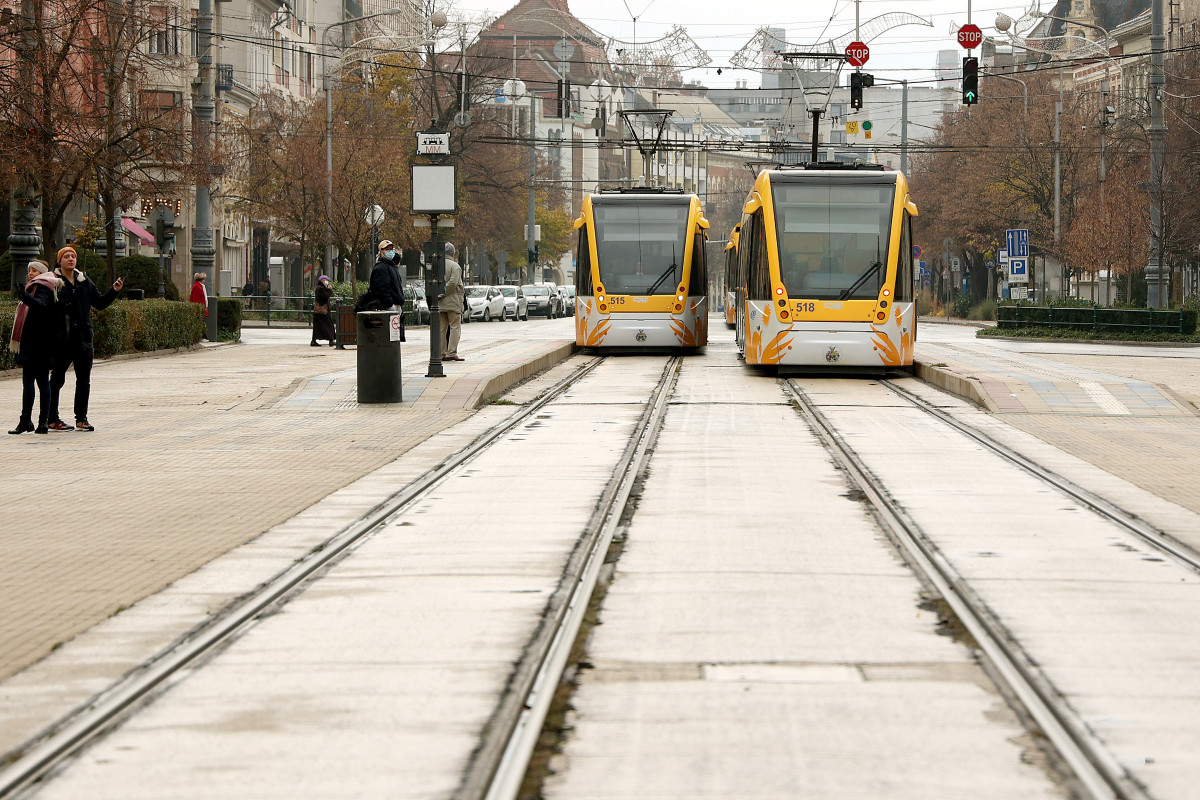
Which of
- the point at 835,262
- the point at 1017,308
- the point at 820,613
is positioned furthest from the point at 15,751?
the point at 1017,308

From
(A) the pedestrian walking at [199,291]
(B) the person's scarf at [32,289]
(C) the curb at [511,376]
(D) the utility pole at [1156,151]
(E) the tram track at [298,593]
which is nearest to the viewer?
(E) the tram track at [298,593]

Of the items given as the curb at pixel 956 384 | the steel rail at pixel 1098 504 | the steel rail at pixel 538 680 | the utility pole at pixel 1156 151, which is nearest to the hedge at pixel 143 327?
the curb at pixel 956 384

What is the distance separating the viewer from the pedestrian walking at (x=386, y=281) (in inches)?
1021

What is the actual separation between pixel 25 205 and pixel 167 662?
2684 cm

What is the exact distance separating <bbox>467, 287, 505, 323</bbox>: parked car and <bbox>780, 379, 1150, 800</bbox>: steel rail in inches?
2107

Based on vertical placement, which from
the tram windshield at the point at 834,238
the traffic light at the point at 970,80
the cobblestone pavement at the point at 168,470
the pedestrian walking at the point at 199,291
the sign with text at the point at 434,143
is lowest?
the cobblestone pavement at the point at 168,470

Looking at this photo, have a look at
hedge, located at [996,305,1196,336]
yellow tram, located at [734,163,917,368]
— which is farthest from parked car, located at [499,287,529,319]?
yellow tram, located at [734,163,917,368]

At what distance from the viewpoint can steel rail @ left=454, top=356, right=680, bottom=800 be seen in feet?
16.6

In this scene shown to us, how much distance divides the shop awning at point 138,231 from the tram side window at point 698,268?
1321 inches

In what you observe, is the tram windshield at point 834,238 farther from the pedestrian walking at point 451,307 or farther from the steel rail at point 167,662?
the steel rail at point 167,662

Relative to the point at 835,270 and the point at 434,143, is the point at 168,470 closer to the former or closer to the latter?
the point at 434,143

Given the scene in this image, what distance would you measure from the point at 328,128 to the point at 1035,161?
88.3 ft

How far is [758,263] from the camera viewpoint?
85.3ft

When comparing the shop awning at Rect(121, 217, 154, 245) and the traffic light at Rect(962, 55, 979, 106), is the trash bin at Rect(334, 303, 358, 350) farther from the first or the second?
the shop awning at Rect(121, 217, 154, 245)
